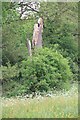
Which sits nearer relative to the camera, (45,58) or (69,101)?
(69,101)

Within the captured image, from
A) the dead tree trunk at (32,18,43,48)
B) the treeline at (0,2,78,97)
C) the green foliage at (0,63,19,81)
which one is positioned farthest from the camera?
the dead tree trunk at (32,18,43,48)

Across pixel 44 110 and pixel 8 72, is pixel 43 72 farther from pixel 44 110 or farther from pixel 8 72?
pixel 44 110

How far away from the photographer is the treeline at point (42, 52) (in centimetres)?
1371

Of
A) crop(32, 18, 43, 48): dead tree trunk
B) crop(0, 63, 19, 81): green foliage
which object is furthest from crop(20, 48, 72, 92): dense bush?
crop(32, 18, 43, 48): dead tree trunk

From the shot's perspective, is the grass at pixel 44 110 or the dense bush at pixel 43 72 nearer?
the grass at pixel 44 110

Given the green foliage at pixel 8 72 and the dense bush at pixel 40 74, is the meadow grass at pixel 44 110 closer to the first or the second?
the dense bush at pixel 40 74

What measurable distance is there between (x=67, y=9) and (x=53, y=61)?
5.98 metres

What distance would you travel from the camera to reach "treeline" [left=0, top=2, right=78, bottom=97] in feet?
45.0

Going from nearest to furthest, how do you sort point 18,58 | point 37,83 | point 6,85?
point 37,83 → point 6,85 → point 18,58

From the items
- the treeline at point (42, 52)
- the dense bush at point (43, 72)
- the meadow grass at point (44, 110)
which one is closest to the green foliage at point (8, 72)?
the treeline at point (42, 52)

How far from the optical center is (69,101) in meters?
8.14

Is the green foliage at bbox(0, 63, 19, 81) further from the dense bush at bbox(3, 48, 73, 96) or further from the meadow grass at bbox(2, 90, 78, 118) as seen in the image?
the meadow grass at bbox(2, 90, 78, 118)

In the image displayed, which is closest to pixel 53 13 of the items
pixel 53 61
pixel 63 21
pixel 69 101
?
pixel 63 21

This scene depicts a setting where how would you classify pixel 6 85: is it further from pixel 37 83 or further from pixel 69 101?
pixel 69 101
